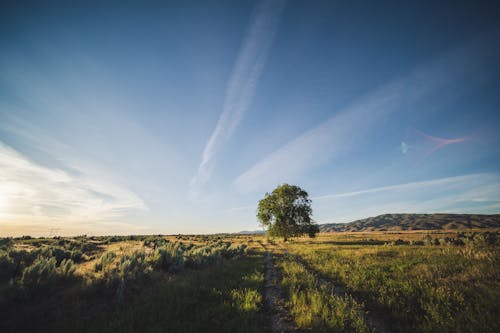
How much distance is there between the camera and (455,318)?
16.3ft

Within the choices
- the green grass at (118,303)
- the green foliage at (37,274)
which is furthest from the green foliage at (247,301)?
the green foliage at (37,274)

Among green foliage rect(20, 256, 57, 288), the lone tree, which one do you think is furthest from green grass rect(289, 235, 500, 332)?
the lone tree

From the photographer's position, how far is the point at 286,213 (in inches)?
1388

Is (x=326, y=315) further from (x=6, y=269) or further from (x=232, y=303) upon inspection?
(x=6, y=269)

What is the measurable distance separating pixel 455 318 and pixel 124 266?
11.2 m

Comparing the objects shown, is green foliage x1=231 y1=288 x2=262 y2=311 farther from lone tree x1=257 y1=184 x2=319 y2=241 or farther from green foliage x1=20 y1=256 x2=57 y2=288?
lone tree x1=257 y1=184 x2=319 y2=241

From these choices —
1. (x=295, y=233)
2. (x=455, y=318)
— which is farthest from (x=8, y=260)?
(x=295, y=233)

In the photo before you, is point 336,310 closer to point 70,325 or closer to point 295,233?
point 70,325

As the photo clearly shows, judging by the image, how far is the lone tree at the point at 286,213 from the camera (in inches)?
1339

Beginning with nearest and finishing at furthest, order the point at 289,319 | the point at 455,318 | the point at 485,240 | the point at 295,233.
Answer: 1. the point at 455,318
2. the point at 289,319
3. the point at 485,240
4. the point at 295,233

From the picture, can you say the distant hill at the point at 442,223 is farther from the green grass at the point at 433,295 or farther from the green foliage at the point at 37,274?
the green foliage at the point at 37,274

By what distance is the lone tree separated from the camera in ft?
112

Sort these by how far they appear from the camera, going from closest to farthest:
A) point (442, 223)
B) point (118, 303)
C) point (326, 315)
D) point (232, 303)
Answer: point (326, 315)
point (118, 303)
point (232, 303)
point (442, 223)

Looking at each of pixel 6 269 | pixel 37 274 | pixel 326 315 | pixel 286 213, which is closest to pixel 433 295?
pixel 326 315
